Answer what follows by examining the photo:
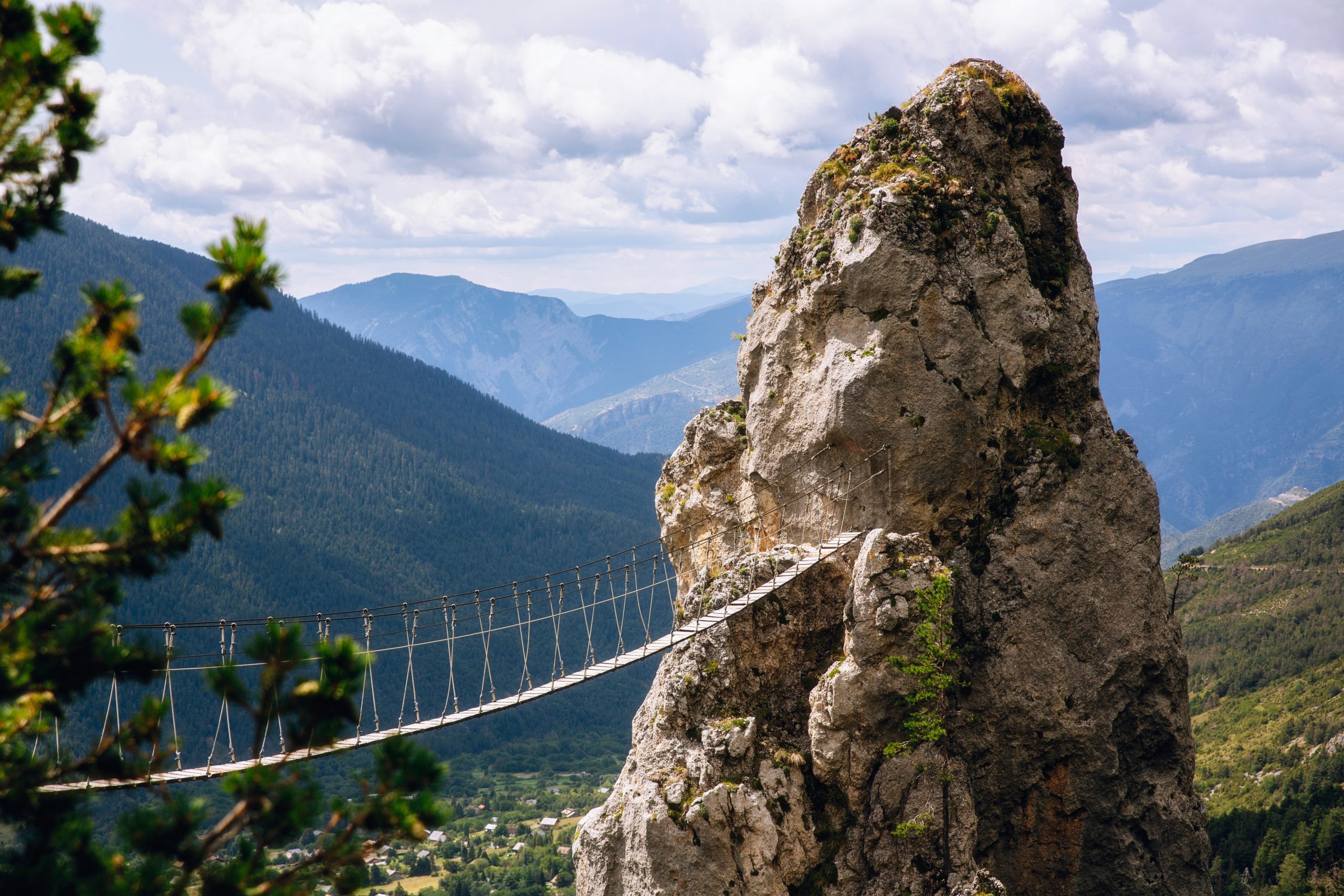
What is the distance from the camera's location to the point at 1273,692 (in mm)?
68250

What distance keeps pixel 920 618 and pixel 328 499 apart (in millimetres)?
148121

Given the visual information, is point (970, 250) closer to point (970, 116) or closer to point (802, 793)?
point (970, 116)

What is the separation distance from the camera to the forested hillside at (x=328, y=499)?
448 feet

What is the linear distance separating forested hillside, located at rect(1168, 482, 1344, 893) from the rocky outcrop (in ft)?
57.6

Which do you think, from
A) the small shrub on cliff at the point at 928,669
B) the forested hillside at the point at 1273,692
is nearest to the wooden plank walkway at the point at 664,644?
the small shrub on cliff at the point at 928,669

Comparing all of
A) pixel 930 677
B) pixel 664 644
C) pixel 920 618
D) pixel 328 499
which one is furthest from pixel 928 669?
pixel 328 499

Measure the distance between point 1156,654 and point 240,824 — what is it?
18450 mm

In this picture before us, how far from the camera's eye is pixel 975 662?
2033 cm

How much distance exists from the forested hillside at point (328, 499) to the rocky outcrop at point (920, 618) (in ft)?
355

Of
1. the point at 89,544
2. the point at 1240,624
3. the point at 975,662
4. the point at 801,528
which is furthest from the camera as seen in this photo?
the point at 1240,624

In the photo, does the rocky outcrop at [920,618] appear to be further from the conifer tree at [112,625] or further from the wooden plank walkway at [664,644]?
the conifer tree at [112,625]

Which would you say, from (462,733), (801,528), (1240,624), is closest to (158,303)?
(462,733)

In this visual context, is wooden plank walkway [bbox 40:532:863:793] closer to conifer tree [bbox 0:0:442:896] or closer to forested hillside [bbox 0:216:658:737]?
conifer tree [bbox 0:0:442:896]

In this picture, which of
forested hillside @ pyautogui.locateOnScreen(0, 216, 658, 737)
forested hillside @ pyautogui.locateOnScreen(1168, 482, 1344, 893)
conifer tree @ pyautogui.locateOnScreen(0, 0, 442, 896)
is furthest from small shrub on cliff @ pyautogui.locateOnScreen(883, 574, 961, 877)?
forested hillside @ pyautogui.locateOnScreen(0, 216, 658, 737)
